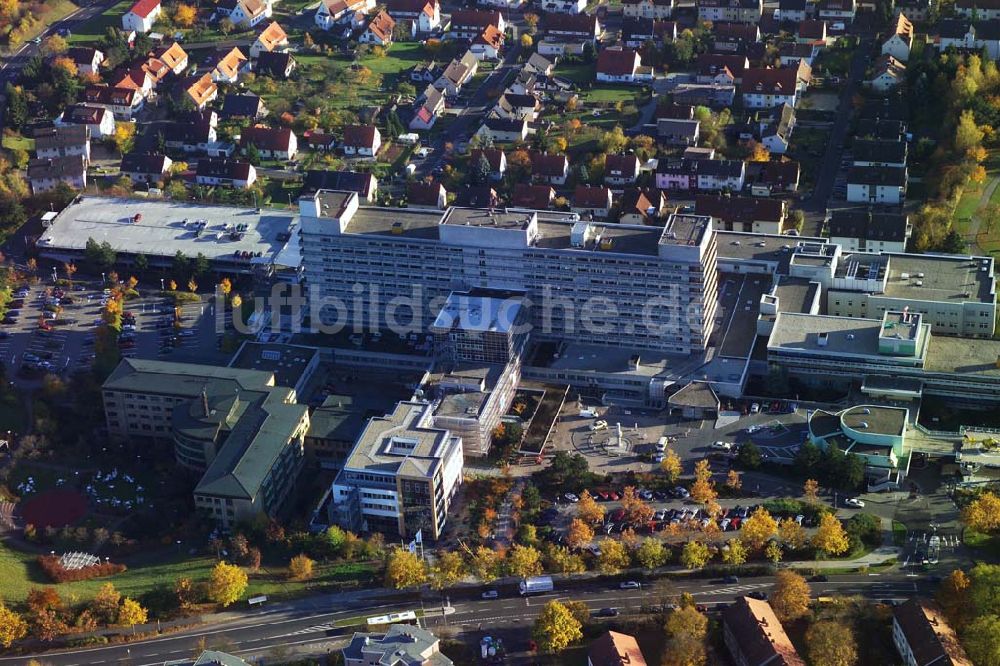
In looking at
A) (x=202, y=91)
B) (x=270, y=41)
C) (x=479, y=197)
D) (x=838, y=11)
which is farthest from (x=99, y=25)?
(x=838, y=11)

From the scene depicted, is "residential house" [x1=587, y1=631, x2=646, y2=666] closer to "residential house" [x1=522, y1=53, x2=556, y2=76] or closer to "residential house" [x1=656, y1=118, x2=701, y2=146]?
"residential house" [x1=656, y1=118, x2=701, y2=146]

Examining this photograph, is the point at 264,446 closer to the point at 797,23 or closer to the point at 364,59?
the point at 364,59

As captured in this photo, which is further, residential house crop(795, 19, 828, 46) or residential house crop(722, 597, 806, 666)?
residential house crop(795, 19, 828, 46)

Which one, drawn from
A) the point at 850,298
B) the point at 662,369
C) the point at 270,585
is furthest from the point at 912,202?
the point at 270,585

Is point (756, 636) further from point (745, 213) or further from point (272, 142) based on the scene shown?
point (272, 142)

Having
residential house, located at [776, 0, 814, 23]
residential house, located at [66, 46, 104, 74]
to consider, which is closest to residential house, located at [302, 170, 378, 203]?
residential house, located at [66, 46, 104, 74]

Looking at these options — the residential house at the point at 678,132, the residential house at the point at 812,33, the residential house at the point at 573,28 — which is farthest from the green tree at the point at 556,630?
the residential house at the point at 573,28

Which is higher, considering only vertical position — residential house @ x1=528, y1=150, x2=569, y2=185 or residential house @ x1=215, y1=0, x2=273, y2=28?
residential house @ x1=215, y1=0, x2=273, y2=28

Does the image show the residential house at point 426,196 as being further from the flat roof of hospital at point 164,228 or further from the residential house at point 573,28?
the residential house at point 573,28
